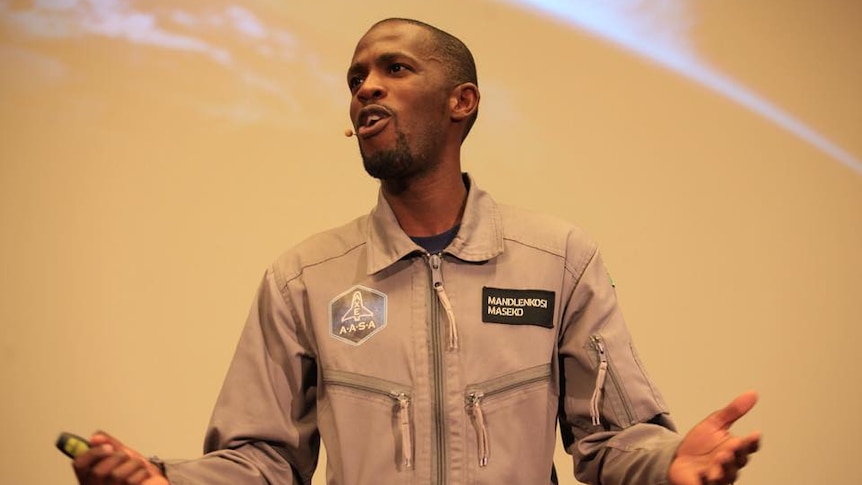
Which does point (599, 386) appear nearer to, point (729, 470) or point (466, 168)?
point (729, 470)

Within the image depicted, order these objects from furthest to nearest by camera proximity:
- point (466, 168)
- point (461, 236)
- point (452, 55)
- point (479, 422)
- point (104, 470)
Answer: point (466, 168) → point (452, 55) → point (461, 236) → point (479, 422) → point (104, 470)

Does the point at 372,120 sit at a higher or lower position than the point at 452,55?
lower

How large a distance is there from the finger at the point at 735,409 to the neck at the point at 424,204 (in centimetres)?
54

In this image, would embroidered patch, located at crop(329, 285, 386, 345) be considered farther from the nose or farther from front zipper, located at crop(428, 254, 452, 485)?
the nose

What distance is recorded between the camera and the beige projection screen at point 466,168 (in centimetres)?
198

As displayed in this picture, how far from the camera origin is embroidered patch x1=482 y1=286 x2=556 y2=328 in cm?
136

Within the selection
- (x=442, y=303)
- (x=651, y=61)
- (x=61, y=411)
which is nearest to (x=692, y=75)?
(x=651, y=61)

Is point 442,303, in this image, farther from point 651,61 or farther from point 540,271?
point 651,61

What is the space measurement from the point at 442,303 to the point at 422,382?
118 mm

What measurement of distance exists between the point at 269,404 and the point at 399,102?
19.5 inches

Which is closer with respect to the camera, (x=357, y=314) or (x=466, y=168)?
(x=357, y=314)

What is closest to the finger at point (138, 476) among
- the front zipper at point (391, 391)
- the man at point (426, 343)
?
the man at point (426, 343)

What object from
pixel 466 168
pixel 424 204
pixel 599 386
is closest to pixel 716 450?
pixel 599 386

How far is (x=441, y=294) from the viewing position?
135 centimetres
